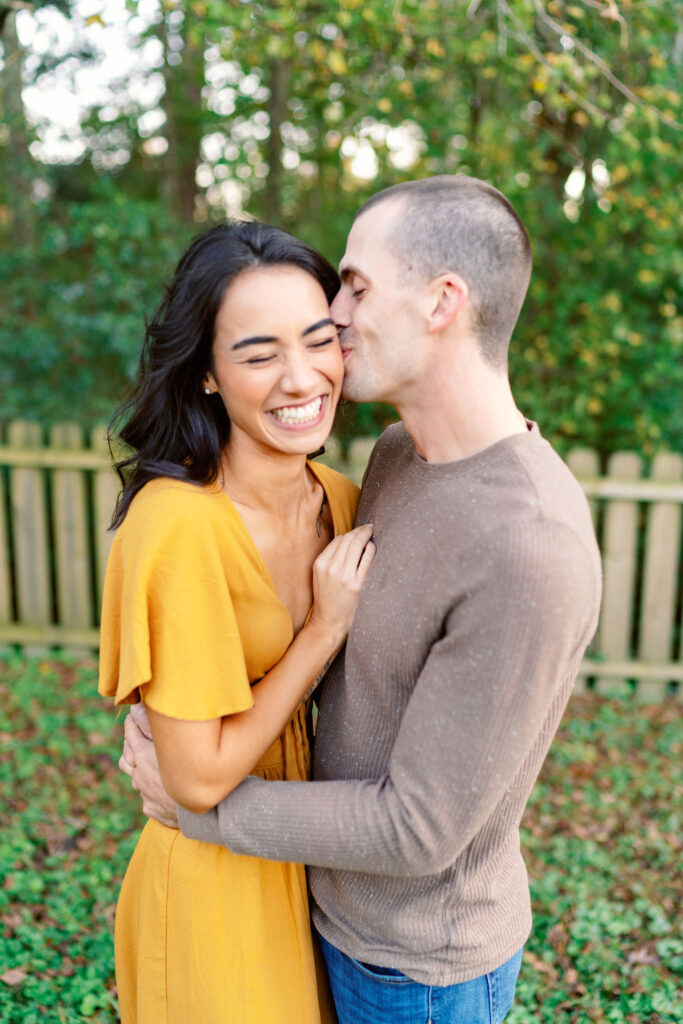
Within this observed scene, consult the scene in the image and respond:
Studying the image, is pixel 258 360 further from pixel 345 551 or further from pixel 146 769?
pixel 146 769

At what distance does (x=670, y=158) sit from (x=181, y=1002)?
4.98m

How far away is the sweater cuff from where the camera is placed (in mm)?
1584

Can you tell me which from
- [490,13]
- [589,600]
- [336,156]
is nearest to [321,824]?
[589,600]

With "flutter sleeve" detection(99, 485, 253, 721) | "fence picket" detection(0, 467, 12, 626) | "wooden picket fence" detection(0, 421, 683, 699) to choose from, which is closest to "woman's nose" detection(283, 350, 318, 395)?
"flutter sleeve" detection(99, 485, 253, 721)

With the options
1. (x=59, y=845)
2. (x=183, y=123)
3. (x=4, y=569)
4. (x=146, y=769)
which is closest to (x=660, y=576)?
(x=59, y=845)

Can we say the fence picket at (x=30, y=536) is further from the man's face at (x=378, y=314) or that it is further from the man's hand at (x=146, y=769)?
the man's face at (x=378, y=314)

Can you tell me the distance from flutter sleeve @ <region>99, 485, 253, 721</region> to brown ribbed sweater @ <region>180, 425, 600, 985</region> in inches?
8.2

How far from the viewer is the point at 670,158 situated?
492cm

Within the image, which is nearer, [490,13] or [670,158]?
[490,13]

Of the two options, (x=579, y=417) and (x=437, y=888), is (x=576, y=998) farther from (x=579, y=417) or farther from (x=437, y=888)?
(x=579, y=417)

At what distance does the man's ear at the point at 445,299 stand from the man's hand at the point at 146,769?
106 cm

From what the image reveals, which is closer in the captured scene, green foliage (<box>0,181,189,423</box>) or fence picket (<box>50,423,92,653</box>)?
fence picket (<box>50,423,92,653</box>)

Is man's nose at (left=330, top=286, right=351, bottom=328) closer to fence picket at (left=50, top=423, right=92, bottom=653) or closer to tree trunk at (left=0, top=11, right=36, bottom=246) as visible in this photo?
fence picket at (left=50, top=423, right=92, bottom=653)

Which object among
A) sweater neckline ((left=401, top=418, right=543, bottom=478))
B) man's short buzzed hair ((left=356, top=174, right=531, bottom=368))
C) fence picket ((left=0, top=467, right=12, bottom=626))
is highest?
man's short buzzed hair ((left=356, top=174, right=531, bottom=368))
